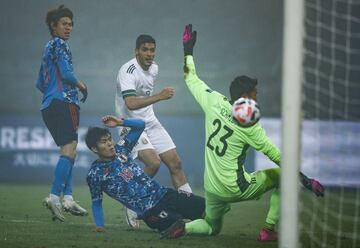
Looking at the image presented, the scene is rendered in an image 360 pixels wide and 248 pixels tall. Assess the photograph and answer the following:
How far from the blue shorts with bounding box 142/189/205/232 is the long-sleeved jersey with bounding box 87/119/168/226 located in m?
0.04

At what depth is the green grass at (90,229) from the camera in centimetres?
628

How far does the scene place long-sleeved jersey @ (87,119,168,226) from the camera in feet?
21.7

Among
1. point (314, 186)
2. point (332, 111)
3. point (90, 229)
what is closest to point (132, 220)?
point (90, 229)

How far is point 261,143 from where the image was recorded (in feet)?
20.4

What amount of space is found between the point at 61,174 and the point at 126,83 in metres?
0.89

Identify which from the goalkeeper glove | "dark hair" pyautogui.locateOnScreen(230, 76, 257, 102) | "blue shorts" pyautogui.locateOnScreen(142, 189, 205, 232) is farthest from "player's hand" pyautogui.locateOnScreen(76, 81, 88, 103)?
the goalkeeper glove

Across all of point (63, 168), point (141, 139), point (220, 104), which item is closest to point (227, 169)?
point (220, 104)

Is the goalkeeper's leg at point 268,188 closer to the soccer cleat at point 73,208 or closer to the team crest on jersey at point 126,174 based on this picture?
the team crest on jersey at point 126,174

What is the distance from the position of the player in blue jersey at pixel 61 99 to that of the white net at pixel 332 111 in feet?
6.85

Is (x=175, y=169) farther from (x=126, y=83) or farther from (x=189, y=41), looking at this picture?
(x=189, y=41)

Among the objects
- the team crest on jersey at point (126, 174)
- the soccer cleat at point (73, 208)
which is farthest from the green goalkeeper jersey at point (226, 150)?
the soccer cleat at point (73, 208)

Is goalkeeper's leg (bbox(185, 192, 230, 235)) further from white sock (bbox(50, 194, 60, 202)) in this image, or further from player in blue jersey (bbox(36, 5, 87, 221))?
white sock (bbox(50, 194, 60, 202))

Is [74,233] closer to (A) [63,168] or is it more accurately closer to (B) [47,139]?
(A) [63,168]

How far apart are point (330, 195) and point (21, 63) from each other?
341 centimetres
